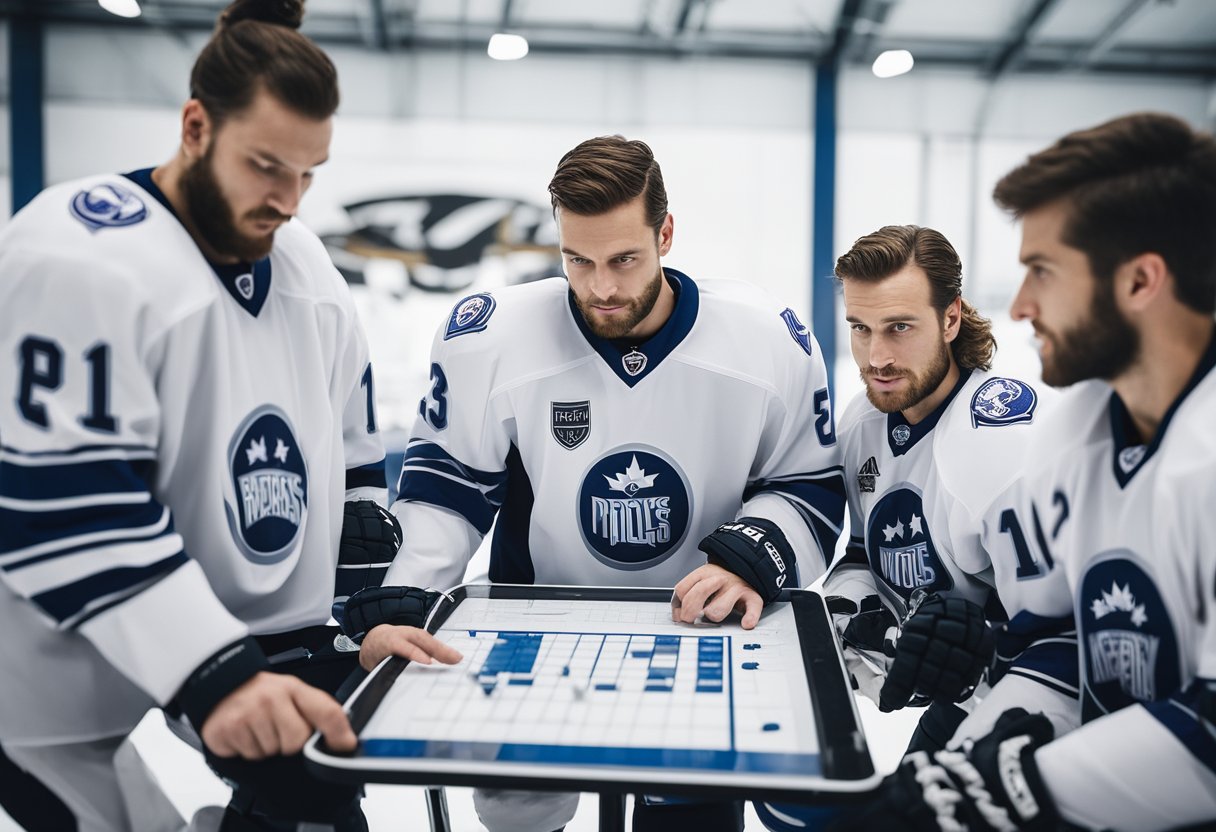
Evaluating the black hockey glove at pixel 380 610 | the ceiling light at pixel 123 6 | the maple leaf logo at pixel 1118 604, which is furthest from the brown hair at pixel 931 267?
the ceiling light at pixel 123 6

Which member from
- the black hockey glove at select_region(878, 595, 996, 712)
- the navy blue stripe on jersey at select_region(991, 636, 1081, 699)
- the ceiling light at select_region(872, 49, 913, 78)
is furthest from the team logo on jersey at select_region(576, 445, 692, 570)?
the ceiling light at select_region(872, 49, 913, 78)

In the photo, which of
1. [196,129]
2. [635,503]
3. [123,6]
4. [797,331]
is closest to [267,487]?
[196,129]

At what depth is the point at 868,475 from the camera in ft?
6.46

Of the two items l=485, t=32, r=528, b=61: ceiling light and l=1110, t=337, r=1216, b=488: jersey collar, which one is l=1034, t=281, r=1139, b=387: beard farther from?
l=485, t=32, r=528, b=61: ceiling light

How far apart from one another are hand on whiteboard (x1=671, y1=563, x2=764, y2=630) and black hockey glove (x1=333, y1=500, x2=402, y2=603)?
52cm

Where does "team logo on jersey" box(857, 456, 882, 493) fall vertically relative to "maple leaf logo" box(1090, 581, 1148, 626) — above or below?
above

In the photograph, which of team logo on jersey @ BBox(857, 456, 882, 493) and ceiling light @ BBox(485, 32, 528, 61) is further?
ceiling light @ BBox(485, 32, 528, 61)

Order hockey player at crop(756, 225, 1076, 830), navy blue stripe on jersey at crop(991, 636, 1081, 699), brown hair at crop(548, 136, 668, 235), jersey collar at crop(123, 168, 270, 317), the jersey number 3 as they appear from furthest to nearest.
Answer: brown hair at crop(548, 136, 668, 235)
hockey player at crop(756, 225, 1076, 830)
navy blue stripe on jersey at crop(991, 636, 1081, 699)
jersey collar at crop(123, 168, 270, 317)
the jersey number 3

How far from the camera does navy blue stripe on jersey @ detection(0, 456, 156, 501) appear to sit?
105cm

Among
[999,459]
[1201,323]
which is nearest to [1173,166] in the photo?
[1201,323]

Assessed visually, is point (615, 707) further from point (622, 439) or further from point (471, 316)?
point (471, 316)

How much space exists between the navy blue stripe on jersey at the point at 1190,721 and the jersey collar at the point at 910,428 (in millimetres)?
880

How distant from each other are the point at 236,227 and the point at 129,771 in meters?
0.75

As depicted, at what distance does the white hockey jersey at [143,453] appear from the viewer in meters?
1.06
